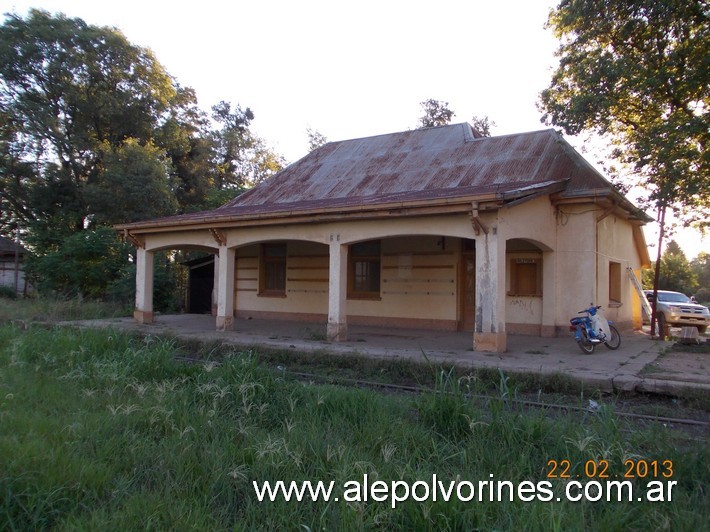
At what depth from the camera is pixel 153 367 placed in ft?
25.7

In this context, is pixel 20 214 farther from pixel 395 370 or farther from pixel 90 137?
pixel 395 370

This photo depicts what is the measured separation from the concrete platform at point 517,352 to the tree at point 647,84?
3947 mm

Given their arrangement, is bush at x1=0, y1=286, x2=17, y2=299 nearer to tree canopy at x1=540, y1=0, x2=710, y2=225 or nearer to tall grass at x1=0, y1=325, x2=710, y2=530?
tall grass at x1=0, y1=325, x2=710, y2=530

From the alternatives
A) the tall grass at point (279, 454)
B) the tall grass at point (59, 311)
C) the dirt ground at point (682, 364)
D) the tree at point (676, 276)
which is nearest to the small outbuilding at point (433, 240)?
the dirt ground at point (682, 364)

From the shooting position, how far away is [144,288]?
679 inches

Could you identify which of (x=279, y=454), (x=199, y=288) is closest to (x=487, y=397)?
(x=279, y=454)

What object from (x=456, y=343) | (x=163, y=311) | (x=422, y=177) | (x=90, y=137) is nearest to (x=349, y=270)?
(x=422, y=177)

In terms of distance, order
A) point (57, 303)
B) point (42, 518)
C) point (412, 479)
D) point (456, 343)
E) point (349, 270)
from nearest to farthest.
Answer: point (42, 518), point (412, 479), point (456, 343), point (349, 270), point (57, 303)

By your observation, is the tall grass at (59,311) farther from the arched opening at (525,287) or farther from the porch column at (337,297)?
the arched opening at (525,287)

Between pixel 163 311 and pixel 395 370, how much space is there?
15.8 metres

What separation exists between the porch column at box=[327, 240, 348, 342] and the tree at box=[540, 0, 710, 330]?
667 centimetres

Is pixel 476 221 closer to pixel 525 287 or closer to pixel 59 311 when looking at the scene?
pixel 525 287

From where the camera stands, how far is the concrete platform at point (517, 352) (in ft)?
26.6

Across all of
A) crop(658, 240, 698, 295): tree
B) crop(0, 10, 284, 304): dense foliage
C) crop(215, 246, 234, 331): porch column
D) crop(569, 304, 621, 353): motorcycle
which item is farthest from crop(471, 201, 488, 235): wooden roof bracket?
crop(658, 240, 698, 295): tree
